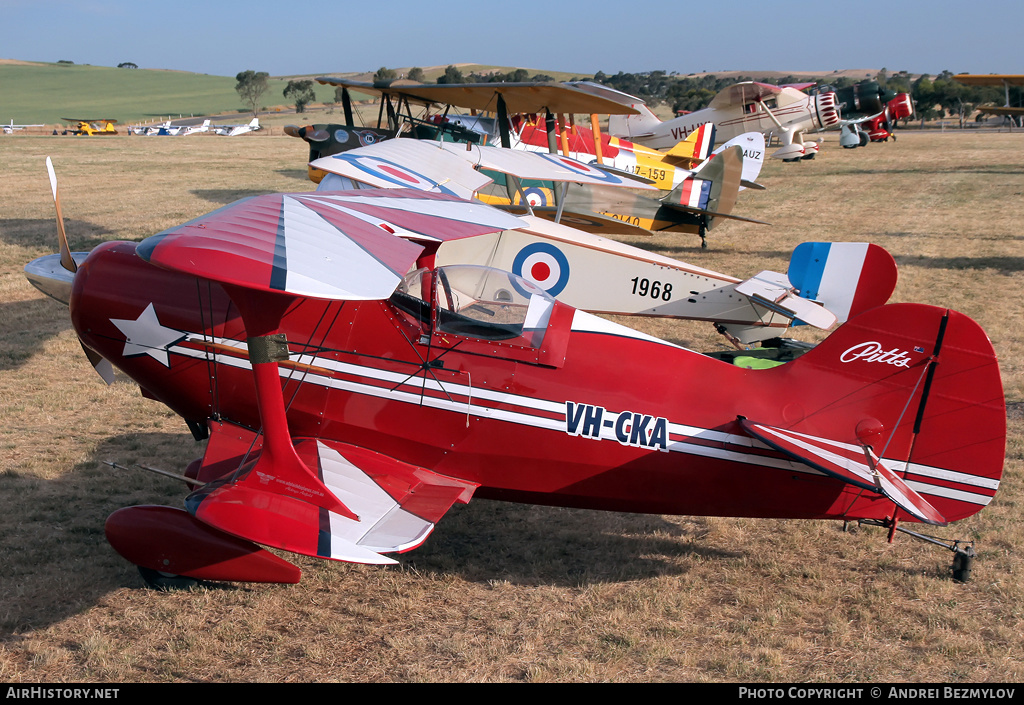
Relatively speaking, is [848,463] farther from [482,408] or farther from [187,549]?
[187,549]

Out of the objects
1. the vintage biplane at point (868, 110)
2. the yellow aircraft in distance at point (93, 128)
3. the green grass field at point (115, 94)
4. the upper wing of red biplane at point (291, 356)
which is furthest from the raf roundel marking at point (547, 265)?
the green grass field at point (115, 94)

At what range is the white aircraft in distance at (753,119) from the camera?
89.0 feet

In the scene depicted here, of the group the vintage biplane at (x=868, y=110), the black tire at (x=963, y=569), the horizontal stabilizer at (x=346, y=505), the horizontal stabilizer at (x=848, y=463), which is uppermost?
the vintage biplane at (x=868, y=110)

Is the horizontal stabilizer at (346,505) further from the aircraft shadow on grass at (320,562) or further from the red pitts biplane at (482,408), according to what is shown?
the aircraft shadow on grass at (320,562)

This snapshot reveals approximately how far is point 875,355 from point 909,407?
31cm

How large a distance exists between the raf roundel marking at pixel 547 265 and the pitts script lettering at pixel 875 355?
14.5ft

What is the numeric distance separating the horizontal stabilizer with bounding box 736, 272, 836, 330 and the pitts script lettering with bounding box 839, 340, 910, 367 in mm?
1423

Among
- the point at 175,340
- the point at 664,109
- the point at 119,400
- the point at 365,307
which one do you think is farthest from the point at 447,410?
the point at 664,109

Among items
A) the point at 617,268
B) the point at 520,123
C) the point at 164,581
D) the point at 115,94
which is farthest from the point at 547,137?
the point at 115,94

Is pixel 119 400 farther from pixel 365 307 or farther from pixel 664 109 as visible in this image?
pixel 664 109

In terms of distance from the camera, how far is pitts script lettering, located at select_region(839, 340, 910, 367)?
13.2 ft

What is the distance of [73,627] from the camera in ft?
13.2

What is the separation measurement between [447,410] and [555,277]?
4.29 meters

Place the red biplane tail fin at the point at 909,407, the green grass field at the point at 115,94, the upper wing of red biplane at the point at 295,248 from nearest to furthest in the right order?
the upper wing of red biplane at the point at 295,248
the red biplane tail fin at the point at 909,407
the green grass field at the point at 115,94
